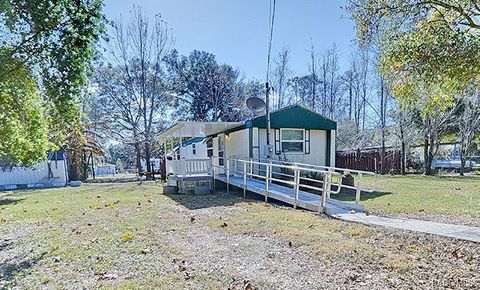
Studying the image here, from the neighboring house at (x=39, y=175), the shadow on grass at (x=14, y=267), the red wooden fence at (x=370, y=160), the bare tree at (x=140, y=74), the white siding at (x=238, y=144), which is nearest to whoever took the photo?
the shadow on grass at (x=14, y=267)

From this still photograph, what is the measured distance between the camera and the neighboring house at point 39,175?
2148 centimetres

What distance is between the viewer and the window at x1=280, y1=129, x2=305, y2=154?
13906 mm

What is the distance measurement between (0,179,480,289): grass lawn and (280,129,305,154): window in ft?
22.3

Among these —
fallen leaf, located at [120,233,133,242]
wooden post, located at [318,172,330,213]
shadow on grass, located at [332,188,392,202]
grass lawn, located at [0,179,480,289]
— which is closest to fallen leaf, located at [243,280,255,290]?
grass lawn, located at [0,179,480,289]

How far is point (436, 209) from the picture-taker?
7789 millimetres

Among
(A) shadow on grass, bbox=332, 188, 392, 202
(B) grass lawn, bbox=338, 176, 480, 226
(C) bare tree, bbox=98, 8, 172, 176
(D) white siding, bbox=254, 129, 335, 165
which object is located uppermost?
(C) bare tree, bbox=98, 8, 172, 176

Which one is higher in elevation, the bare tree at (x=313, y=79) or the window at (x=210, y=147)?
the bare tree at (x=313, y=79)

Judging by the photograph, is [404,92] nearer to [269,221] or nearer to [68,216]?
[269,221]

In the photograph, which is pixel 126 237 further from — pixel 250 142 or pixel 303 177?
pixel 250 142

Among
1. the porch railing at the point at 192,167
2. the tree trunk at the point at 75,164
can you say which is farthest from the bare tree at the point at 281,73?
the porch railing at the point at 192,167

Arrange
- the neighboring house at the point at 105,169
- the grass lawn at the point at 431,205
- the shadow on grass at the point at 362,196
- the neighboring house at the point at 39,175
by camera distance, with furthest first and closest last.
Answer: the neighboring house at the point at 105,169
the neighboring house at the point at 39,175
the shadow on grass at the point at 362,196
the grass lawn at the point at 431,205

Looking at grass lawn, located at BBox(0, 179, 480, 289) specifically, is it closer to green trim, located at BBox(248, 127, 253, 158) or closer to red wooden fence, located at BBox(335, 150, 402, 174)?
green trim, located at BBox(248, 127, 253, 158)

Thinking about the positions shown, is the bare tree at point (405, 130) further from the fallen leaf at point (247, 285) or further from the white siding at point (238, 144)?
the fallen leaf at point (247, 285)

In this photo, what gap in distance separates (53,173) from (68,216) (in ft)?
54.9
